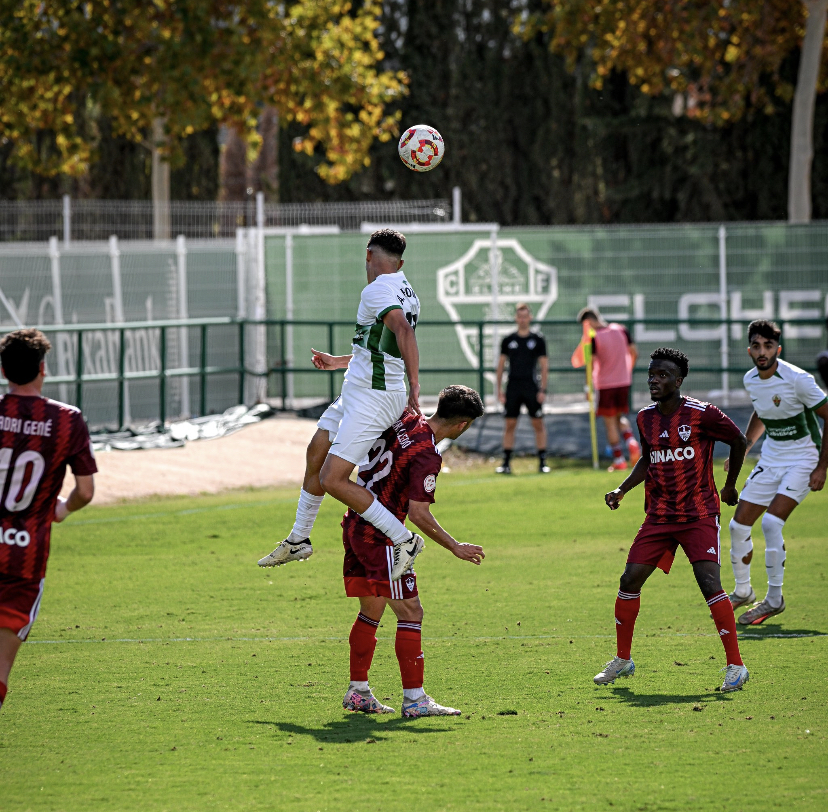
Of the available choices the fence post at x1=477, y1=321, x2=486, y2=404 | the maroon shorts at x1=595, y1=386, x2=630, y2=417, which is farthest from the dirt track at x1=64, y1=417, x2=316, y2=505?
the maroon shorts at x1=595, y1=386, x2=630, y2=417

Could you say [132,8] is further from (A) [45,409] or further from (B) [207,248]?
(A) [45,409]

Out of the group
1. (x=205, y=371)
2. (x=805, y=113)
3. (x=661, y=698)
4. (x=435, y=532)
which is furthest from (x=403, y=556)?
(x=805, y=113)

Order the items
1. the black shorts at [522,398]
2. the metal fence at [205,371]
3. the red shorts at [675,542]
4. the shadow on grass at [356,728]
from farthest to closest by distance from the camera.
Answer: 1. the metal fence at [205,371]
2. the black shorts at [522,398]
3. the red shorts at [675,542]
4. the shadow on grass at [356,728]

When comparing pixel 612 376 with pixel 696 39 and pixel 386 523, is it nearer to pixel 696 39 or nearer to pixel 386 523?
pixel 386 523

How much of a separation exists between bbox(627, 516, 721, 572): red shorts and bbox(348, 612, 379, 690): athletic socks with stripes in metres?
1.52

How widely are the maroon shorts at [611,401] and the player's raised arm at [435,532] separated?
11226mm

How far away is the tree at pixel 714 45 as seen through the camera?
89.1ft

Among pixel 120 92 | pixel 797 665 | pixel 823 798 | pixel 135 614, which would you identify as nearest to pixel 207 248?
pixel 120 92

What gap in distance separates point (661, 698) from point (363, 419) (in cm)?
216

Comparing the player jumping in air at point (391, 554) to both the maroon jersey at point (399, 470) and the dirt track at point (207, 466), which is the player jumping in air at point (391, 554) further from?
the dirt track at point (207, 466)

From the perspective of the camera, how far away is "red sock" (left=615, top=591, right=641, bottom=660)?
24.1ft

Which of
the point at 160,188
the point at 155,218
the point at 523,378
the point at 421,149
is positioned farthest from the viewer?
the point at 160,188

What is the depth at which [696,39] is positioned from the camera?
2805cm

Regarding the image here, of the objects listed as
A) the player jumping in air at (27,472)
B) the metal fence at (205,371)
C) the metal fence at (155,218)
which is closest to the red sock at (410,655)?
the player jumping in air at (27,472)
